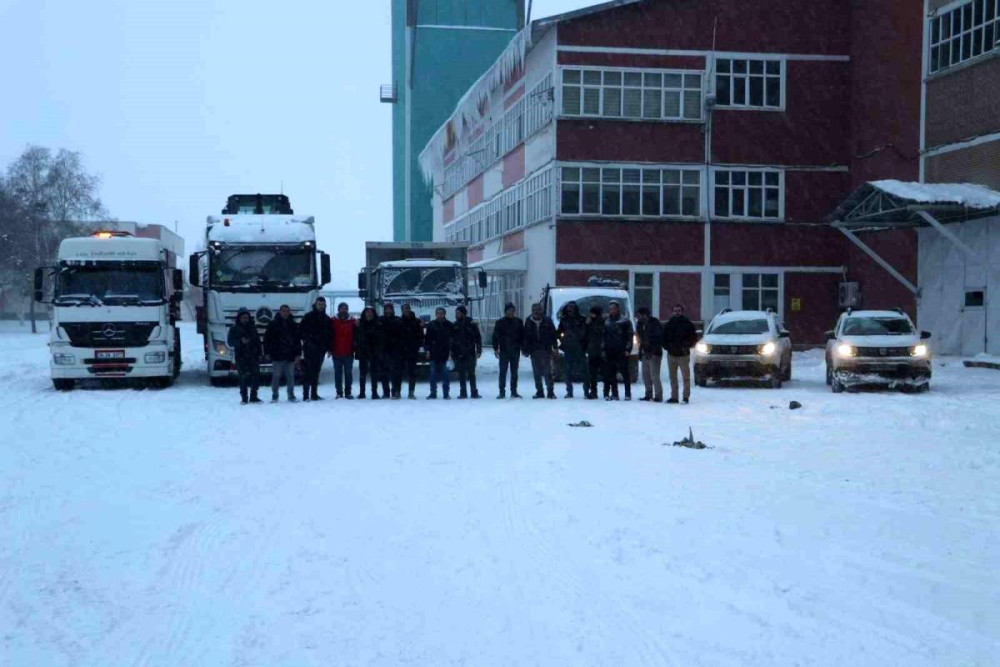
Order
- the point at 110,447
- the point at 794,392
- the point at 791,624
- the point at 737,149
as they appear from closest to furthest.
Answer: the point at 791,624, the point at 110,447, the point at 794,392, the point at 737,149

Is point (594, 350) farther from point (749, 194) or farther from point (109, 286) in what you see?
point (749, 194)

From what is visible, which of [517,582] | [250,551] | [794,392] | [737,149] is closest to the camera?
[517,582]

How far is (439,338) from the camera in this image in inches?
778

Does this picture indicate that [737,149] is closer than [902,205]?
No

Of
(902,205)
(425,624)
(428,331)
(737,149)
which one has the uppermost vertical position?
(737,149)

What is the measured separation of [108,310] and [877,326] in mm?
14958

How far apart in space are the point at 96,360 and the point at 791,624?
18687 millimetres

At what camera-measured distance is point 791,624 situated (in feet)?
19.3

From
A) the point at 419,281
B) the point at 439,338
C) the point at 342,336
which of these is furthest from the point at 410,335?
the point at 419,281

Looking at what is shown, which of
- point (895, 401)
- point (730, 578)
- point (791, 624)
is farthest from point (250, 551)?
point (895, 401)

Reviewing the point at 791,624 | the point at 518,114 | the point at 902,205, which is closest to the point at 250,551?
the point at 791,624

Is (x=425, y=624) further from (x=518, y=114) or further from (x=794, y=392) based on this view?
(x=518, y=114)

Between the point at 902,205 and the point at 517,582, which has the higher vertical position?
the point at 902,205

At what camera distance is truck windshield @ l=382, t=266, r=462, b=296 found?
963 inches
